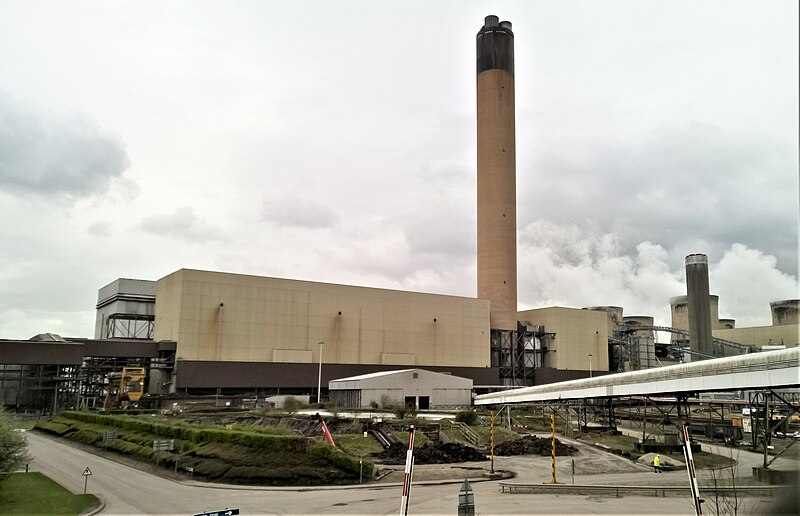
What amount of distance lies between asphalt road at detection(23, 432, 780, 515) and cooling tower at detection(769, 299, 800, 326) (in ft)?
341

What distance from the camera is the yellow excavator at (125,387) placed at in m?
72.8

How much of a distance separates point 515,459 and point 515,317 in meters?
59.5

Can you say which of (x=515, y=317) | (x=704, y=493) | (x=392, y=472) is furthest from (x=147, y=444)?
(x=515, y=317)

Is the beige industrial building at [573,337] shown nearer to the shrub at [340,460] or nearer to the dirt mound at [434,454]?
the dirt mound at [434,454]

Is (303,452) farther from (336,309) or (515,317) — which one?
(515,317)

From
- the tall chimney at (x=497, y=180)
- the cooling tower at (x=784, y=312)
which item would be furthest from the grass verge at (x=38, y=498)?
the cooling tower at (x=784, y=312)

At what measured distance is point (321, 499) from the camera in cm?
2903

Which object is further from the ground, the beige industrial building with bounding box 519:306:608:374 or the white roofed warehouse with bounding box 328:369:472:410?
the beige industrial building with bounding box 519:306:608:374

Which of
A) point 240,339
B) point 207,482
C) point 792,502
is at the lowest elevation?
point 207,482

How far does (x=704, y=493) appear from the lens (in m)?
30.0

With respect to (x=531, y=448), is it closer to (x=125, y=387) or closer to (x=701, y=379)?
(x=701, y=379)

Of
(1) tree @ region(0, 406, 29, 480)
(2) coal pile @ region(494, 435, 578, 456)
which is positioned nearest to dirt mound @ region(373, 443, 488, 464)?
(2) coal pile @ region(494, 435, 578, 456)

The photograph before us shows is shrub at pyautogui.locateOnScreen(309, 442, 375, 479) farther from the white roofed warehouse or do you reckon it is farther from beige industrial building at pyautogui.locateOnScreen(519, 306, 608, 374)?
beige industrial building at pyautogui.locateOnScreen(519, 306, 608, 374)

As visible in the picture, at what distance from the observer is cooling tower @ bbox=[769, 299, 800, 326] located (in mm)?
122625
